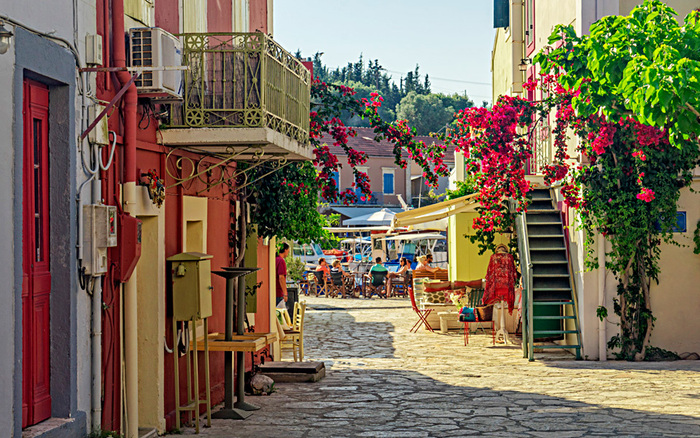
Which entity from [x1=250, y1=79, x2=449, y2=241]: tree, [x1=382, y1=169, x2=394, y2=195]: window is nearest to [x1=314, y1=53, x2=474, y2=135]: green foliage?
[x1=382, y1=169, x2=394, y2=195]: window

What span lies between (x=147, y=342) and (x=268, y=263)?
20.2 ft

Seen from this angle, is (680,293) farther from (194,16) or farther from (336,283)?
(336,283)

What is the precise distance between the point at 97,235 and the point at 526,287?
31.9ft

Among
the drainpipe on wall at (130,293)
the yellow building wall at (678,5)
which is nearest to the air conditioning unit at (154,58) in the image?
the drainpipe on wall at (130,293)

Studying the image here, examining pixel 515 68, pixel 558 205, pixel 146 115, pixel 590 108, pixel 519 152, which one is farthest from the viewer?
pixel 515 68

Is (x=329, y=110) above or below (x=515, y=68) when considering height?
below

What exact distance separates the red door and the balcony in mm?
2325

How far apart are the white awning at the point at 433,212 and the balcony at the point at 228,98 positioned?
937 cm

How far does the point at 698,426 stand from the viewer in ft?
30.2

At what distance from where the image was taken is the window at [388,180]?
55.4 m

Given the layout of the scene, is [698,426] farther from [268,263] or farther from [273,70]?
[268,263]

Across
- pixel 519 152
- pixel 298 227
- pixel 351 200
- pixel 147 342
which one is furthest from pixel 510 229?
pixel 147 342

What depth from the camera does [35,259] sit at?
665cm

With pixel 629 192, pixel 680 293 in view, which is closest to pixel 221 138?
pixel 629 192
